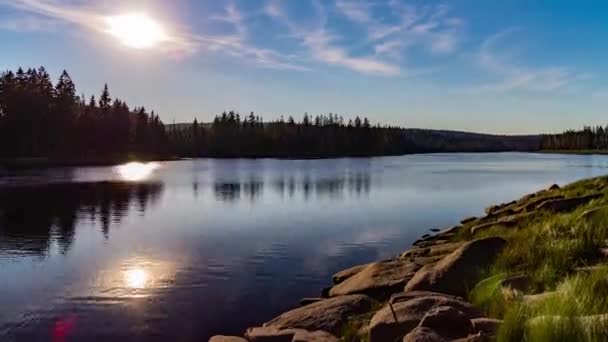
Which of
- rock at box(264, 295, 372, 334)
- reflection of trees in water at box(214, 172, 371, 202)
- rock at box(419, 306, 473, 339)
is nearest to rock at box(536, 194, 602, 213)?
rock at box(264, 295, 372, 334)

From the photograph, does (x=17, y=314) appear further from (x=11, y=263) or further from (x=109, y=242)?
(x=109, y=242)

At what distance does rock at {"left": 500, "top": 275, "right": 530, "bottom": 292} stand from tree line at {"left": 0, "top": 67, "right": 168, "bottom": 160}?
3365 inches

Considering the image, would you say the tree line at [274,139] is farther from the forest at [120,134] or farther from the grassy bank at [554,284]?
the grassy bank at [554,284]

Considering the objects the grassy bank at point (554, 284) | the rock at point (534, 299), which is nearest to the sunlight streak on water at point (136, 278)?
the grassy bank at point (554, 284)

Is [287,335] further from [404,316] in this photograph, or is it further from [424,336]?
[424,336]

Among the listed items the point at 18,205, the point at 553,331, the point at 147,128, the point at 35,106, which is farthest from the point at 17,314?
the point at 147,128

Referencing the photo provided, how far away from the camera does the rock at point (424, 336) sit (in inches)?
250

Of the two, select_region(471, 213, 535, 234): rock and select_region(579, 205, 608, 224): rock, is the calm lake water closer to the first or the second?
select_region(471, 213, 535, 234): rock

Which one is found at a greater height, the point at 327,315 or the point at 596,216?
the point at 596,216

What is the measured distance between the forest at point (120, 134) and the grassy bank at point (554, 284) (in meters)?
81.7

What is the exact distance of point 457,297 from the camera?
8891 mm

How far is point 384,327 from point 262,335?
2785 millimetres

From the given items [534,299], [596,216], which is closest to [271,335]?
[534,299]

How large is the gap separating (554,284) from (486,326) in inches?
90.5
